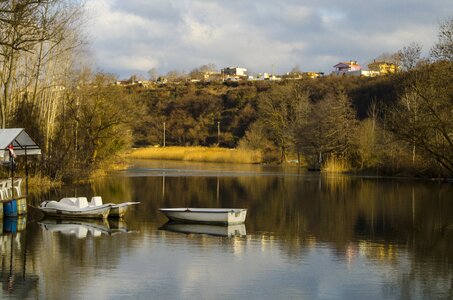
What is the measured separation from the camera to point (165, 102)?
132 metres

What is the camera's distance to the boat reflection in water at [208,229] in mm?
20125

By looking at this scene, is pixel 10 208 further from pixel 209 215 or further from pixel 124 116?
pixel 124 116

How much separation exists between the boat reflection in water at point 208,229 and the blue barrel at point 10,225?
438cm

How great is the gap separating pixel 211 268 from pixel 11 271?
4.08 metres

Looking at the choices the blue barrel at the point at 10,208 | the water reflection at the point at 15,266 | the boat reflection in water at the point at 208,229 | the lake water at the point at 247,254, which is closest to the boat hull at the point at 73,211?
the lake water at the point at 247,254

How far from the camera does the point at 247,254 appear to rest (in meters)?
16.2

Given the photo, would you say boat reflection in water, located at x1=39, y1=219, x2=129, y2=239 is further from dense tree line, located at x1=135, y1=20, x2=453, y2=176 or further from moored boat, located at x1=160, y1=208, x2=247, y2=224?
dense tree line, located at x1=135, y1=20, x2=453, y2=176

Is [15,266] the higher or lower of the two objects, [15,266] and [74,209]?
the lower

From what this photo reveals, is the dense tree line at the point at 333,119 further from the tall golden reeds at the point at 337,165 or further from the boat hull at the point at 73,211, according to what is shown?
the boat hull at the point at 73,211

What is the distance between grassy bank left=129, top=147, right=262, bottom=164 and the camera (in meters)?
77.5

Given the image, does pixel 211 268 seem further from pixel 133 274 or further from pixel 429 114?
pixel 429 114

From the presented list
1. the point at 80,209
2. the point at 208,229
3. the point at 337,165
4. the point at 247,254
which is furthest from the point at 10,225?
the point at 337,165

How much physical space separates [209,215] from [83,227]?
400 cm

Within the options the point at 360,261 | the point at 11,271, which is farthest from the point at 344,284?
the point at 11,271
